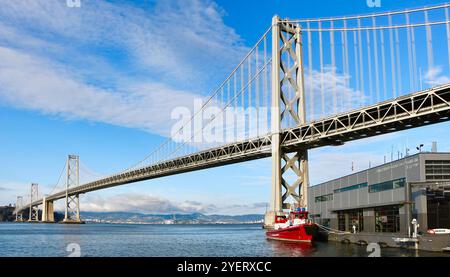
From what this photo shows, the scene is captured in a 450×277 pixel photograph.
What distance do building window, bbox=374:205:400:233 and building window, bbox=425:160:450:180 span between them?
188 inches

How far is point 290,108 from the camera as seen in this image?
7744 centimetres

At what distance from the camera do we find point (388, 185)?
168 feet

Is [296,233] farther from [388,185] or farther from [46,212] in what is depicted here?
[46,212]

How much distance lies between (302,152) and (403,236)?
102ft

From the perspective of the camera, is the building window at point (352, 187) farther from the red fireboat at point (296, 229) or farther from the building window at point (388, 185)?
the red fireboat at point (296, 229)

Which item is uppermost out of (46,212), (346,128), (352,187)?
(346,128)

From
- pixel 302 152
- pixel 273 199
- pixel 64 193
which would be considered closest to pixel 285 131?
pixel 302 152

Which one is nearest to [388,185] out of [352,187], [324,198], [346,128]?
[352,187]

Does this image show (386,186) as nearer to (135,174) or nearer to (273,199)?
(273,199)

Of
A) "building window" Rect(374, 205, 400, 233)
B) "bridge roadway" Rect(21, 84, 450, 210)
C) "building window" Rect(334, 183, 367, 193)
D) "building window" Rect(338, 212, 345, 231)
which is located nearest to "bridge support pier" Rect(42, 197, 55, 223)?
"bridge roadway" Rect(21, 84, 450, 210)

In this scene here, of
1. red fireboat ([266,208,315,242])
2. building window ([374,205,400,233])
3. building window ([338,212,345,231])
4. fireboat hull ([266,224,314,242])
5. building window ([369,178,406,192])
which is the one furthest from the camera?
building window ([338,212,345,231])

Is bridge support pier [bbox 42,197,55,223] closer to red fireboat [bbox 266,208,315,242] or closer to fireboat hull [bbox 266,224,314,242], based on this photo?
red fireboat [bbox 266,208,315,242]

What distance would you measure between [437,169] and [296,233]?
16.9m

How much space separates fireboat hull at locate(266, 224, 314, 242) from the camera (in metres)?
54.2
